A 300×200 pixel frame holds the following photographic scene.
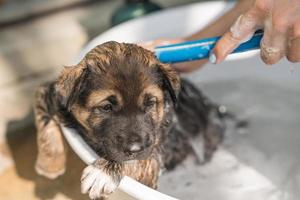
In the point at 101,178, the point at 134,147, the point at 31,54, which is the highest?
the point at 134,147

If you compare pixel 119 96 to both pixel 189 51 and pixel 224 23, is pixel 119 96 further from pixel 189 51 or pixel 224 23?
→ pixel 224 23

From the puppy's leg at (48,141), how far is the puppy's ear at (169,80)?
0.57 meters

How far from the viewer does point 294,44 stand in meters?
2.27

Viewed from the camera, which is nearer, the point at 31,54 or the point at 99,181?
the point at 99,181

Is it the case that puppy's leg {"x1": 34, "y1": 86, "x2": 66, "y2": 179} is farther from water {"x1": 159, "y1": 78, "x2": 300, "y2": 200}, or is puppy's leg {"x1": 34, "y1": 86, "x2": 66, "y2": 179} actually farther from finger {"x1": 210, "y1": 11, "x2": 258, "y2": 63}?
finger {"x1": 210, "y1": 11, "x2": 258, "y2": 63}

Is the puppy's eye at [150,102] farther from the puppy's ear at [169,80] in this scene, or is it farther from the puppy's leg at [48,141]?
the puppy's leg at [48,141]

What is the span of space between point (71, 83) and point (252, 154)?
1.49 metres

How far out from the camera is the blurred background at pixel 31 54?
10.2 ft

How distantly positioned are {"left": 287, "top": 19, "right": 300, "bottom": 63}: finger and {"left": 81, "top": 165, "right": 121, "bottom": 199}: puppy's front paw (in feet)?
2.68

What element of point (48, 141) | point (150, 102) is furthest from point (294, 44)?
point (48, 141)

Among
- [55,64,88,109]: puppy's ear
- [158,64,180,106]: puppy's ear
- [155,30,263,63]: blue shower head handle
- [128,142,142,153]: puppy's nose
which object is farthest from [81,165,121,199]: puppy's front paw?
[155,30,263,63]: blue shower head handle

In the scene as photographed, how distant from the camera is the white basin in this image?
307 cm

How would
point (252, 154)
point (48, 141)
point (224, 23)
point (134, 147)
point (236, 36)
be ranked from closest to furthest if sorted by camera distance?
point (134, 147) < point (236, 36) < point (48, 141) < point (224, 23) < point (252, 154)

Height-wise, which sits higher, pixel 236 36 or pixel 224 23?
pixel 236 36
